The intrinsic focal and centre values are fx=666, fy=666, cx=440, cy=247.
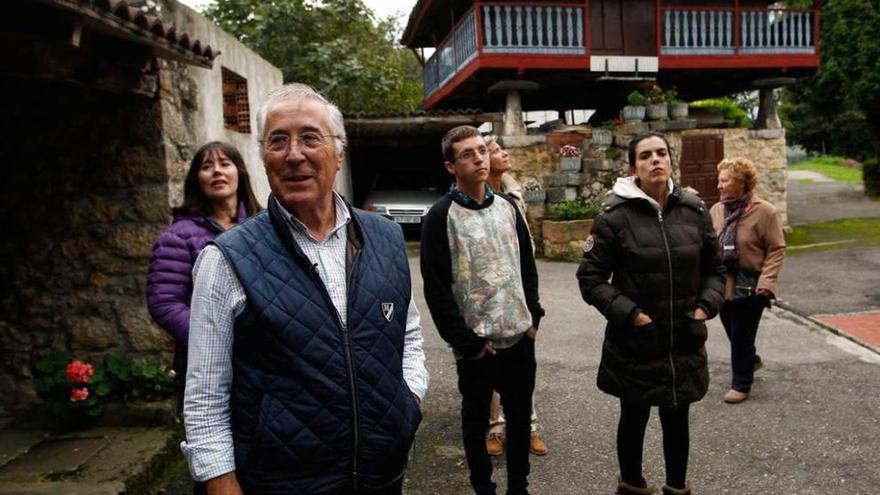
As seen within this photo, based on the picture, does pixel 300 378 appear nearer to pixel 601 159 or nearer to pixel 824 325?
pixel 824 325

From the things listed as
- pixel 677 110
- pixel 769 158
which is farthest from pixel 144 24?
pixel 769 158

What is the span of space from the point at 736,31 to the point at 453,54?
578 cm

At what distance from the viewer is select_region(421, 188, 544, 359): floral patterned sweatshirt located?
3.06m

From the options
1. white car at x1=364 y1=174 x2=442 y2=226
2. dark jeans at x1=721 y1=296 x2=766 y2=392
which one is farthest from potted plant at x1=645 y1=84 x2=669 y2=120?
dark jeans at x1=721 y1=296 x2=766 y2=392

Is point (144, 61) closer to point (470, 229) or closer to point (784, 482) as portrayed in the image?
point (470, 229)

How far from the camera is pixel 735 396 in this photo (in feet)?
14.8

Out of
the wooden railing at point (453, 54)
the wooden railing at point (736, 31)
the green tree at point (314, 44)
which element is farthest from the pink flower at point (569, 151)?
the green tree at point (314, 44)

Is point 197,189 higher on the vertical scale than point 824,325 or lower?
higher

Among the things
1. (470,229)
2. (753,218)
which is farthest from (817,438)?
(470,229)

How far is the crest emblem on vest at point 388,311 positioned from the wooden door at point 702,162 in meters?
11.6

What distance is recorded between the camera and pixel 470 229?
3.12m

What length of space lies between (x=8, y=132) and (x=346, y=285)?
Result: 3.60 meters

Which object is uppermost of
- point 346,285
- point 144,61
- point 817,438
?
point 144,61

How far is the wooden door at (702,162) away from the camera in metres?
12.4
